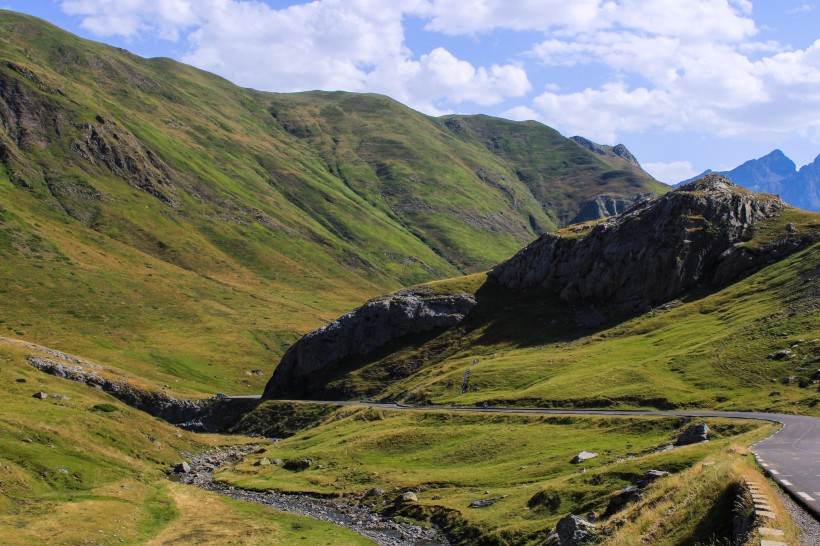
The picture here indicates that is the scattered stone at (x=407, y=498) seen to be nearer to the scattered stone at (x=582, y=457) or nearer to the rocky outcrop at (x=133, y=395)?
the scattered stone at (x=582, y=457)

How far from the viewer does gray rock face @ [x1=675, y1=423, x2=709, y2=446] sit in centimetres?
6681

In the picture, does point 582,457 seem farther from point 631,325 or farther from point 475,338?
point 475,338

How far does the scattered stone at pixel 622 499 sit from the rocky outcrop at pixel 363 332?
11493cm

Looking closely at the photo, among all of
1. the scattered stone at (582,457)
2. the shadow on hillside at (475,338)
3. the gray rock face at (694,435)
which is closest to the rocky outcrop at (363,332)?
the shadow on hillside at (475,338)

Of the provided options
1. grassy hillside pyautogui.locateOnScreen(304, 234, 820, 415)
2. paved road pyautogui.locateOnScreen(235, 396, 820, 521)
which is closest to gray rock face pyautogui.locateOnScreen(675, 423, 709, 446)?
paved road pyautogui.locateOnScreen(235, 396, 820, 521)

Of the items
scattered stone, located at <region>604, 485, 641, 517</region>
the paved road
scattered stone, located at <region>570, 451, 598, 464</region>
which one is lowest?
scattered stone, located at <region>570, 451, 598, 464</region>

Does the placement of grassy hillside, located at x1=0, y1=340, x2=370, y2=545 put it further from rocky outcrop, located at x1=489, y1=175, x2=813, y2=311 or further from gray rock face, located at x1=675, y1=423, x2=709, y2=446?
rocky outcrop, located at x1=489, y1=175, x2=813, y2=311

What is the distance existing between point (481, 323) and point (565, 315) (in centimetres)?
1991

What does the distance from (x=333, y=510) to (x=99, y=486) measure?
28304 millimetres

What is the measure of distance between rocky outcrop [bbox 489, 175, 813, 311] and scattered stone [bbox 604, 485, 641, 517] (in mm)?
103931

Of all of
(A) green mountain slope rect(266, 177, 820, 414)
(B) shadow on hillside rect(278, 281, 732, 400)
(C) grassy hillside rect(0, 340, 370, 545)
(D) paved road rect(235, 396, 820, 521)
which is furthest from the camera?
(B) shadow on hillside rect(278, 281, 732, 400)

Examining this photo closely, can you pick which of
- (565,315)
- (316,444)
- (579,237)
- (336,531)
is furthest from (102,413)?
(579,237)

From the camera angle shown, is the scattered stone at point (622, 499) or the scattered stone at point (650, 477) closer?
the scattered stone at point (622, 499)

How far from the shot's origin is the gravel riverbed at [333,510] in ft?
209
